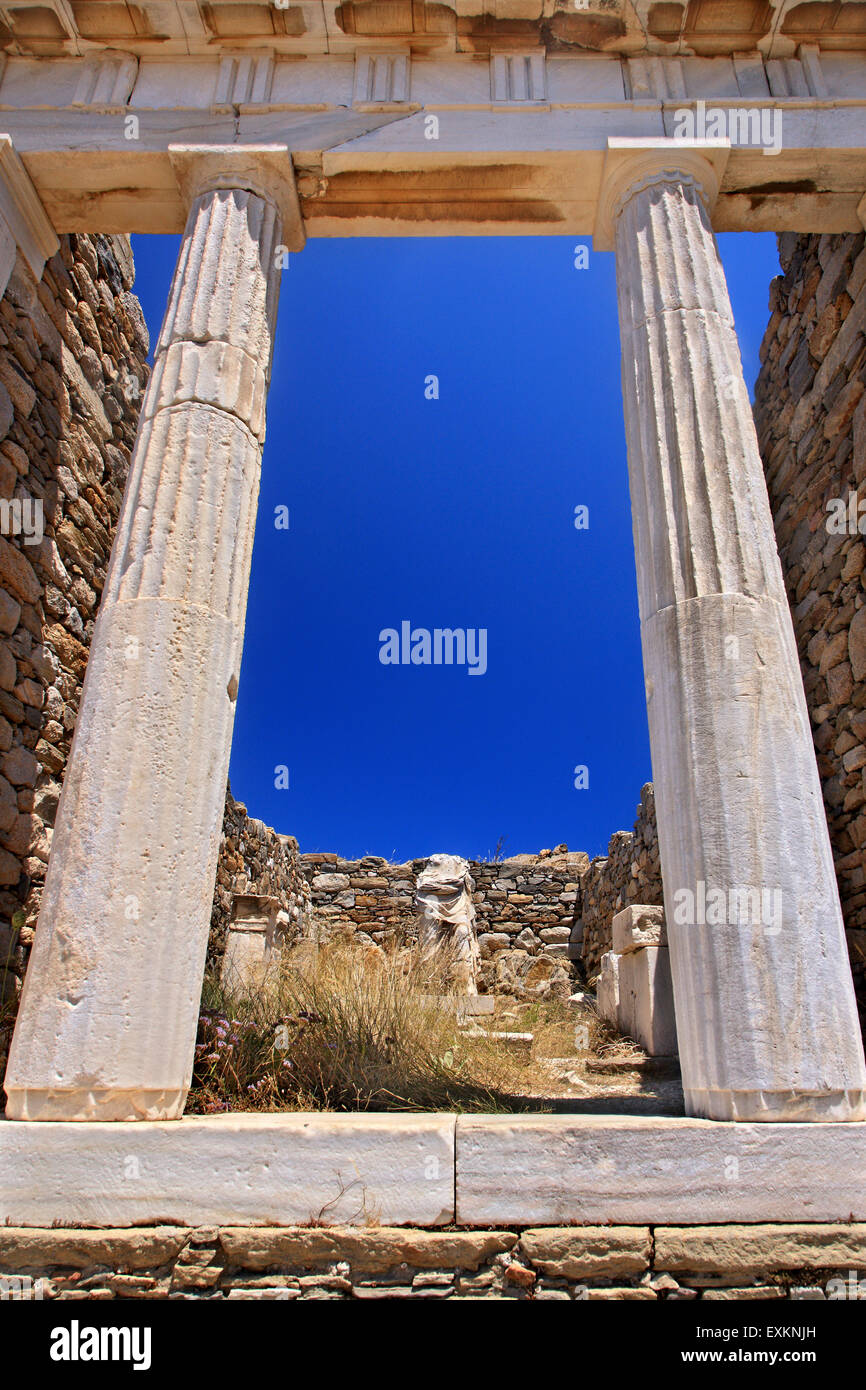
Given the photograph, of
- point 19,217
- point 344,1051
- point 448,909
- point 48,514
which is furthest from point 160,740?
point 448,909

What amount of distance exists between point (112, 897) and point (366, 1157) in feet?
4.17

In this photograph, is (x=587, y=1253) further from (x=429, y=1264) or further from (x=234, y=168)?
(x=234, y=168)

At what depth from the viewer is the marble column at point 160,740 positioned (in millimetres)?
2830

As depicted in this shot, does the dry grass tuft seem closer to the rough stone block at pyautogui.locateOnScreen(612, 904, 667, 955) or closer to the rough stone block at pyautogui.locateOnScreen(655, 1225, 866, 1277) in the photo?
the rough stone block at pyautogui.locateOnScreen(655, 1225, 866, 1277)

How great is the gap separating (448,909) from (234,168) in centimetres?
728

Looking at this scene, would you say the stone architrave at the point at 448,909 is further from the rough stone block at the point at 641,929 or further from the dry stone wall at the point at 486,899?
the dry stone wall at the point at 486,899

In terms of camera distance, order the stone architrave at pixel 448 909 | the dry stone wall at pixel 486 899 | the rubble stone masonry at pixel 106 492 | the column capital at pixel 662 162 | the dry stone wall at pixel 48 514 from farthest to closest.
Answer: the dry stone wall at pixel 486 899, the stone architrave at pixel 448 909, the rubble stone masonry at pixel 106 492, the dry stone wall at pixel 48 514, the column capital at pixel 662 162

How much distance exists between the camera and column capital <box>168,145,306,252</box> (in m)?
4.54

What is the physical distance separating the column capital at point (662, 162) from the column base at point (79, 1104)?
5.02 metres

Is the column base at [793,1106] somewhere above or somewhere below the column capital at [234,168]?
below

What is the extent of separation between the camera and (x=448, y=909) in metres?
9.28

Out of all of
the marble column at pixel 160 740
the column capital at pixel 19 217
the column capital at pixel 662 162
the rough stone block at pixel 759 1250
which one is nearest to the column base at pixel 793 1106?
the rough stone block at pixel 759 1250
